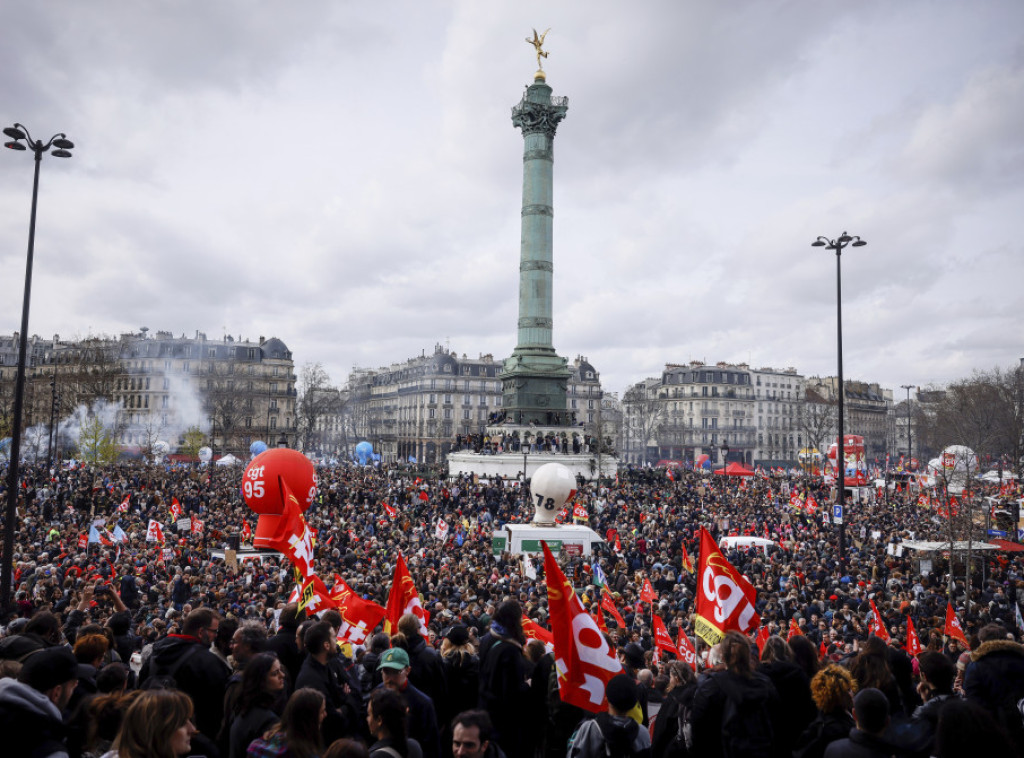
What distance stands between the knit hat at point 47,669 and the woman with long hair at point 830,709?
4449mm

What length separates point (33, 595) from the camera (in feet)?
47.9

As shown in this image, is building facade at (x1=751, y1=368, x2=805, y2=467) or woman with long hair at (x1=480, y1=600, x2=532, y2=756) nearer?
woman with long hair at (x1=480, y1=600, x2=532, y2=756)

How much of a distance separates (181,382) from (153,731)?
102671mm

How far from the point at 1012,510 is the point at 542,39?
38.5 meters

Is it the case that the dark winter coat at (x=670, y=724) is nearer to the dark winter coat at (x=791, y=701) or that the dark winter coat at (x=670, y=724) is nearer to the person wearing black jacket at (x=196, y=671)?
the dark winter coat at (x=791, y=701)

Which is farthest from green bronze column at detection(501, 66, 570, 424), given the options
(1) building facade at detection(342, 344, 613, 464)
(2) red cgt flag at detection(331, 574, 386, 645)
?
(1) building facade at detection(342, 344, 613, 464)

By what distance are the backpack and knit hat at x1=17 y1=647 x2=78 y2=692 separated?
403 cm

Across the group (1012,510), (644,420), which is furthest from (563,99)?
(644,420)

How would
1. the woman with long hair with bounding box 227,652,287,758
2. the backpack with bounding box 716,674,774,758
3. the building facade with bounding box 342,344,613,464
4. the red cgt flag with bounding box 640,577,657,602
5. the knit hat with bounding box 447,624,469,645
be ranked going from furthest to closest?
the building facade with bounding box 342,344,613,464, the red cgt flag with bounding box 640,577,657,602, the knit hat with bounding box 447,624,469,645, the backpack with bounding box 716,674,774,758, the woman with long hair with bounding box 227,652,287,758

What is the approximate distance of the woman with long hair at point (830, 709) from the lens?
15.9 feet

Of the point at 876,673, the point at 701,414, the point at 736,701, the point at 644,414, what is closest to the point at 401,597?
the point at 736,701

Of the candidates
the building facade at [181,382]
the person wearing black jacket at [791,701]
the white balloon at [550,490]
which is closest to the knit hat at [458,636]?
the person wearing black jacket at [791,701]

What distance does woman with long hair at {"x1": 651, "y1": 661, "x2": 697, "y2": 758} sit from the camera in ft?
17.9

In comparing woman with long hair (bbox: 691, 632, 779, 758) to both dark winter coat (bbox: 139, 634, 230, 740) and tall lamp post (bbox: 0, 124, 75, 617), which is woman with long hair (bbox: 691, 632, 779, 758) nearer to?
dark winter coat (bbox: 139, 634, 230, 740)
